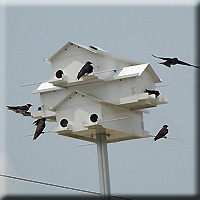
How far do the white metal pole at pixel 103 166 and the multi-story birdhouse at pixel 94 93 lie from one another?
12cm

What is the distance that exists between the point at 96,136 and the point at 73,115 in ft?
1.62

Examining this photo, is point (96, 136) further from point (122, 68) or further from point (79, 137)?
point (122, 68)

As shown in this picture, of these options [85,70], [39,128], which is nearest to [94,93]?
[85,70]

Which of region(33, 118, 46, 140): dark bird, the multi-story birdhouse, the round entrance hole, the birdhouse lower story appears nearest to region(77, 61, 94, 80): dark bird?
the multi-story birdhouse

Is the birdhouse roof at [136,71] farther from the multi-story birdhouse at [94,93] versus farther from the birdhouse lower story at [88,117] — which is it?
the birdhouse lower story at [88,117]

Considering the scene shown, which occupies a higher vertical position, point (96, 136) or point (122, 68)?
point (122, 68)

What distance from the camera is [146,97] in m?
8.01

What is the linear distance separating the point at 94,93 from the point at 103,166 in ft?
2.80

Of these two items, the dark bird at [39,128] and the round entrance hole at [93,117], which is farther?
the dark bird at [39,128]

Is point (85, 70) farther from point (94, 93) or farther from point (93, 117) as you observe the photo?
→ point (93, 117)

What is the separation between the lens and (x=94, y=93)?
27.2 feet

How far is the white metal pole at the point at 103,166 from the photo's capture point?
825 centimetres

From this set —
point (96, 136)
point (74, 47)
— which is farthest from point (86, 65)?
point (96, 136)

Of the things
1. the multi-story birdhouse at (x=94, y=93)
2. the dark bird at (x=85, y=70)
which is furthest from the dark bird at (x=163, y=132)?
the dark bird at (x=85, y=70)
